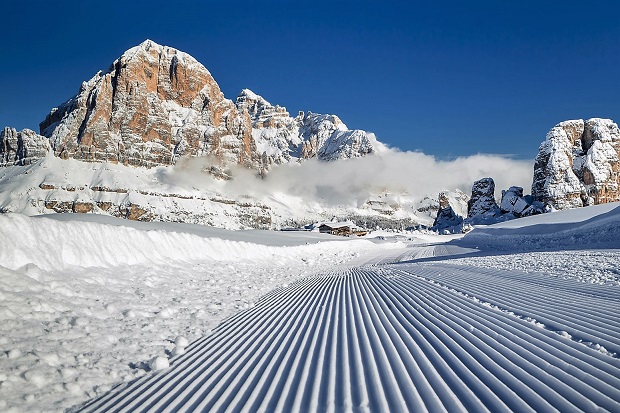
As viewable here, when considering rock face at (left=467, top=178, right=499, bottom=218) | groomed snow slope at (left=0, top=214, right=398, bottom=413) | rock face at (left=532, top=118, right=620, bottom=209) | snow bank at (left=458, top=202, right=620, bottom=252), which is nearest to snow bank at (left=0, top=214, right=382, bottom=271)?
groomed snow slope at (left=0, top=214, right=398, bottom=413)

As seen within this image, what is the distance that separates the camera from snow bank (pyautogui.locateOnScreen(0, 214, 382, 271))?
7.62m

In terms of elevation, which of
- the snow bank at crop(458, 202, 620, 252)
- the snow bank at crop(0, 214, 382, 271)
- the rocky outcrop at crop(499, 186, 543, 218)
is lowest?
the snow bank at crop(458, 202, 620, 252)

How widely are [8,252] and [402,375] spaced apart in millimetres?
8189

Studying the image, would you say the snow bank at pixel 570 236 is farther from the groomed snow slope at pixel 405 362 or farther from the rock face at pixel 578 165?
the rock face at pixel 578 165

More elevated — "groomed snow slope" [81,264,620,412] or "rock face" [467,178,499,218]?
"rock face" [467,178,499,218]

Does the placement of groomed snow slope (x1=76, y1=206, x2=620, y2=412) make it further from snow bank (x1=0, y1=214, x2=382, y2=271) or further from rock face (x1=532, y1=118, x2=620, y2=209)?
rock face (x1=532, y1=118, x2=620, y2=209)

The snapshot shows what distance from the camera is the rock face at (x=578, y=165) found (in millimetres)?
82750

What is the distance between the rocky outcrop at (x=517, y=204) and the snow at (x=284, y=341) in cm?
8998

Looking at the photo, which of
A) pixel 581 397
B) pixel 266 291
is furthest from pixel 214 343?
pixel 266 291

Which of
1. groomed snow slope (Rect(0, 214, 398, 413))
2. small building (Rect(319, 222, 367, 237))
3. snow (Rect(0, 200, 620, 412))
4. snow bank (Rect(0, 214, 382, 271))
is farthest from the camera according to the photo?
small building (Rect(319, 222, 367, 237))

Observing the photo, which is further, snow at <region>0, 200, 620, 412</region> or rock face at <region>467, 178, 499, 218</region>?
rock face at <region>467, 178, 499, 218</region>

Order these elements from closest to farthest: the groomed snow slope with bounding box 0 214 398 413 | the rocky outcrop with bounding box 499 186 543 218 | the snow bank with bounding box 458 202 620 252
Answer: the groomed snow slope with bounding box 0 214 398 413
the snow bank with bounding box 458 202 620 252
the rocky outcrop with bounding box 499 186 543 218

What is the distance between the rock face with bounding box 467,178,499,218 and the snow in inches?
4526

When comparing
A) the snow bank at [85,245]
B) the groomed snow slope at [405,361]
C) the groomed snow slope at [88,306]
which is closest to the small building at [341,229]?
the snow bank at [85,245]
